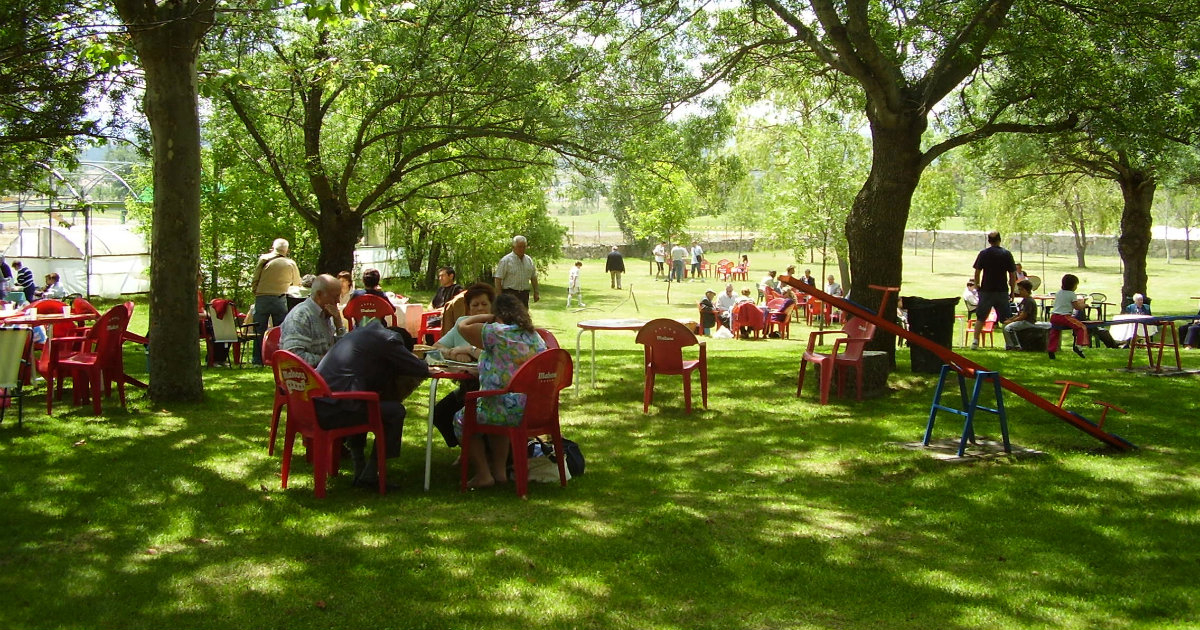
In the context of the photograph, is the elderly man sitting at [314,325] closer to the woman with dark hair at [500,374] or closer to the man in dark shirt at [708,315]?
the woman with dark hair at [500,374]

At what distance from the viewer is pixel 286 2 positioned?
26.7 feet

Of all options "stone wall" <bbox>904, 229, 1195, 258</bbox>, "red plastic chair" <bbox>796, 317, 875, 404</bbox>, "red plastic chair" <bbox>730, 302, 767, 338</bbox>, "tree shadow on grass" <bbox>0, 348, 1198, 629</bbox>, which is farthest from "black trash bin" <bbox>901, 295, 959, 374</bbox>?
"stone wall" <bbox>904, 229, 1195, 258</bbox>

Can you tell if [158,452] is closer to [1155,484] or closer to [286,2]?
[286,2]

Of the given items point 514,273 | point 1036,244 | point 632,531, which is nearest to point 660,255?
point 514,273

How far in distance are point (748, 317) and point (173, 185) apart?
1222 cm

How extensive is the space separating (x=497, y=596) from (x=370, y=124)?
36.5 feet

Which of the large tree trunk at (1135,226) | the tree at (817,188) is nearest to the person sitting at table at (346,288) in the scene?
the large tree trunk at (1135,226)

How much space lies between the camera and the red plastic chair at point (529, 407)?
5.81 m

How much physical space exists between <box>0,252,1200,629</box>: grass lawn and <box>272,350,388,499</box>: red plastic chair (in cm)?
22

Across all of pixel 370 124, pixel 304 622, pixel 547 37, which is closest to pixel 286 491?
pixel 304 622

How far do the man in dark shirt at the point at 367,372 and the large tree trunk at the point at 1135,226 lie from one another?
17.7m

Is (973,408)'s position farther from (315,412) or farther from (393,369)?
(315,412)

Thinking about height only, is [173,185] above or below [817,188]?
below

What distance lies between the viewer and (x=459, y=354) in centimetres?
692
